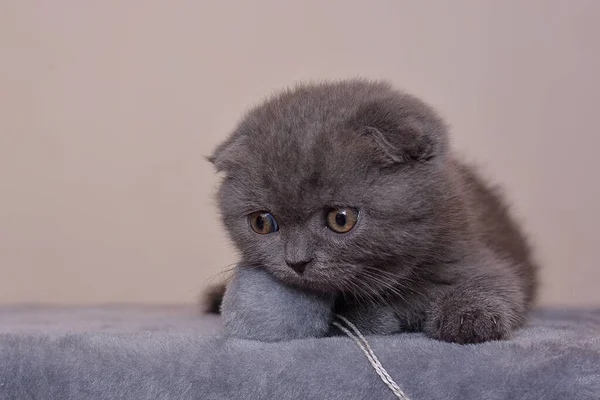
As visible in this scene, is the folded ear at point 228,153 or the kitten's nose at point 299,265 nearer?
the kitten's nose at point 299,265

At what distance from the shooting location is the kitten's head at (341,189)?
1.10 metres

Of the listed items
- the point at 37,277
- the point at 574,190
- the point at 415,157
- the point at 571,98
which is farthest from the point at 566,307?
the point at 37,277

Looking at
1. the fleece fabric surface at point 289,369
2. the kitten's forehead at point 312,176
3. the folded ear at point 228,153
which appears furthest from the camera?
the folded ear at point 228,153

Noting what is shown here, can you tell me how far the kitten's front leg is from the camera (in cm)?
110

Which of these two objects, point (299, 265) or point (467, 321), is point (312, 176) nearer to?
point (299, 265)

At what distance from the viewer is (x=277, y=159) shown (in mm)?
1128

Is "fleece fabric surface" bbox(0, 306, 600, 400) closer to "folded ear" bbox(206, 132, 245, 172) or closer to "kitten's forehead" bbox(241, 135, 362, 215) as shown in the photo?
"kitten's forehead" bbox(241, 135, 362, 215)

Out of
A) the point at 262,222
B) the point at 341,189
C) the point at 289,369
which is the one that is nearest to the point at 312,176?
the point at 341,189

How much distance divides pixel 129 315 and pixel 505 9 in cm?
158

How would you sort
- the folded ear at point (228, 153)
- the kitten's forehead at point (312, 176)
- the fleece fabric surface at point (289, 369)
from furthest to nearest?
the folded ear at point (228, 153) < the kitten's forehead at point (312, 176) < the fleece fabric surface at point (289, 369)

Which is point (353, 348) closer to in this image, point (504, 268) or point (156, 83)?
point (504, 268)

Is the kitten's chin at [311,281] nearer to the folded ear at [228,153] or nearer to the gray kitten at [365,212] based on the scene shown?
the gray kitten at [365,212]

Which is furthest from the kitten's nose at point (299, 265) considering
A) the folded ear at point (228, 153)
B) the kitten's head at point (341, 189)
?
the folded ear at point (228, 153)


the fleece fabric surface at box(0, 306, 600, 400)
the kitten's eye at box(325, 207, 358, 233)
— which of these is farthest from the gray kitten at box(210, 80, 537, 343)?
the fleece fabric surface at box(0, 306, 600, 400)
